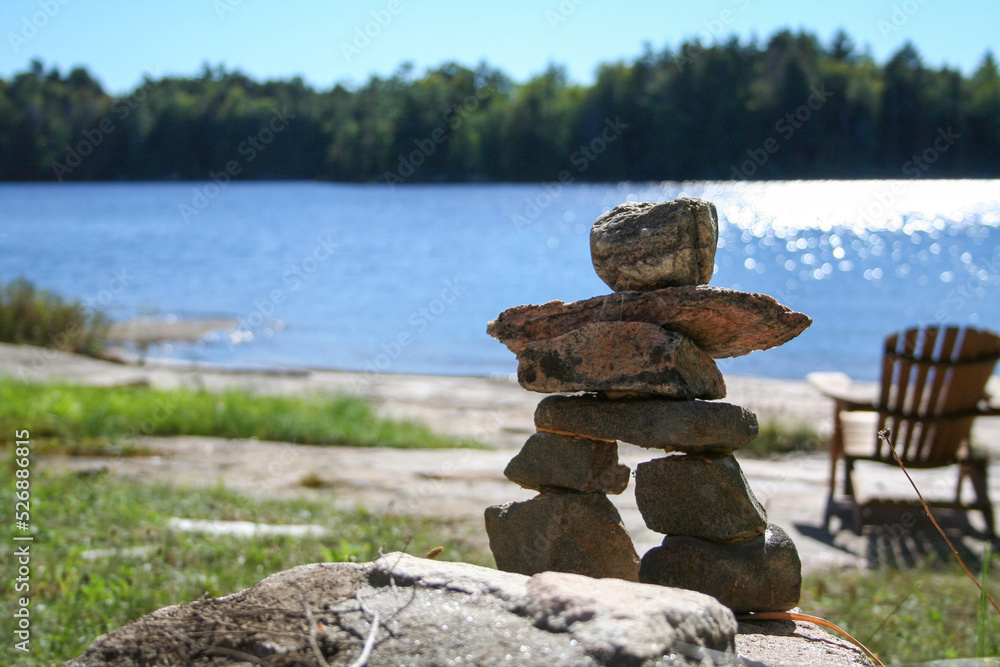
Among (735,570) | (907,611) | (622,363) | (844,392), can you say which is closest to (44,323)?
(844,392)

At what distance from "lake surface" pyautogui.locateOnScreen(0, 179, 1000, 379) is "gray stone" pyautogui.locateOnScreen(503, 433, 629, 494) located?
837 cm

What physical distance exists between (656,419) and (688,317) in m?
A: 0.35

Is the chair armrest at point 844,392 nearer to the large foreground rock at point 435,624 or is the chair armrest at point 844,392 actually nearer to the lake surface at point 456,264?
the lake surface at point 456,264

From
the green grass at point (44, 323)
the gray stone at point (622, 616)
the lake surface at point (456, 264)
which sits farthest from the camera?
the lake surface at point (456, 264)

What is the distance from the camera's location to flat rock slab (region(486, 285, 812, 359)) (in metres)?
2.54

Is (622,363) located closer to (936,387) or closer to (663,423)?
(663,423)

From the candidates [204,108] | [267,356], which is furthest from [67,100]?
[267,356]

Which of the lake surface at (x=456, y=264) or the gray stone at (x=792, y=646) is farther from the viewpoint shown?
the lake surface at (x=456, y=264)

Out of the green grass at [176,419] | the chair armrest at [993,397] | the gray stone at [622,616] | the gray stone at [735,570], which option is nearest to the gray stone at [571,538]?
the gray stone at [735,570]

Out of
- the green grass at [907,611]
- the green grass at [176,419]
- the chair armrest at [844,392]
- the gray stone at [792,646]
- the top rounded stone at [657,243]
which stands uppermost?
the top rounded stone at [657,243]

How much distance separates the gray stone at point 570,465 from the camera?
2.82 metres

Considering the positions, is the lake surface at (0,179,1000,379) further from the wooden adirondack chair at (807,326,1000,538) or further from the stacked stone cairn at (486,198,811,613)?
the stacked stone cairn at (486,198,811,613)

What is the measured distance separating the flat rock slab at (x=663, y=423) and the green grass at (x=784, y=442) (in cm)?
669

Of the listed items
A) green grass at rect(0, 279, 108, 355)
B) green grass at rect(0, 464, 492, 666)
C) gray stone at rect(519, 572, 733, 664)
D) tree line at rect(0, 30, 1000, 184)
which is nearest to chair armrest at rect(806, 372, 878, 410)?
green grass at rect(0, 464, 492, 666)
